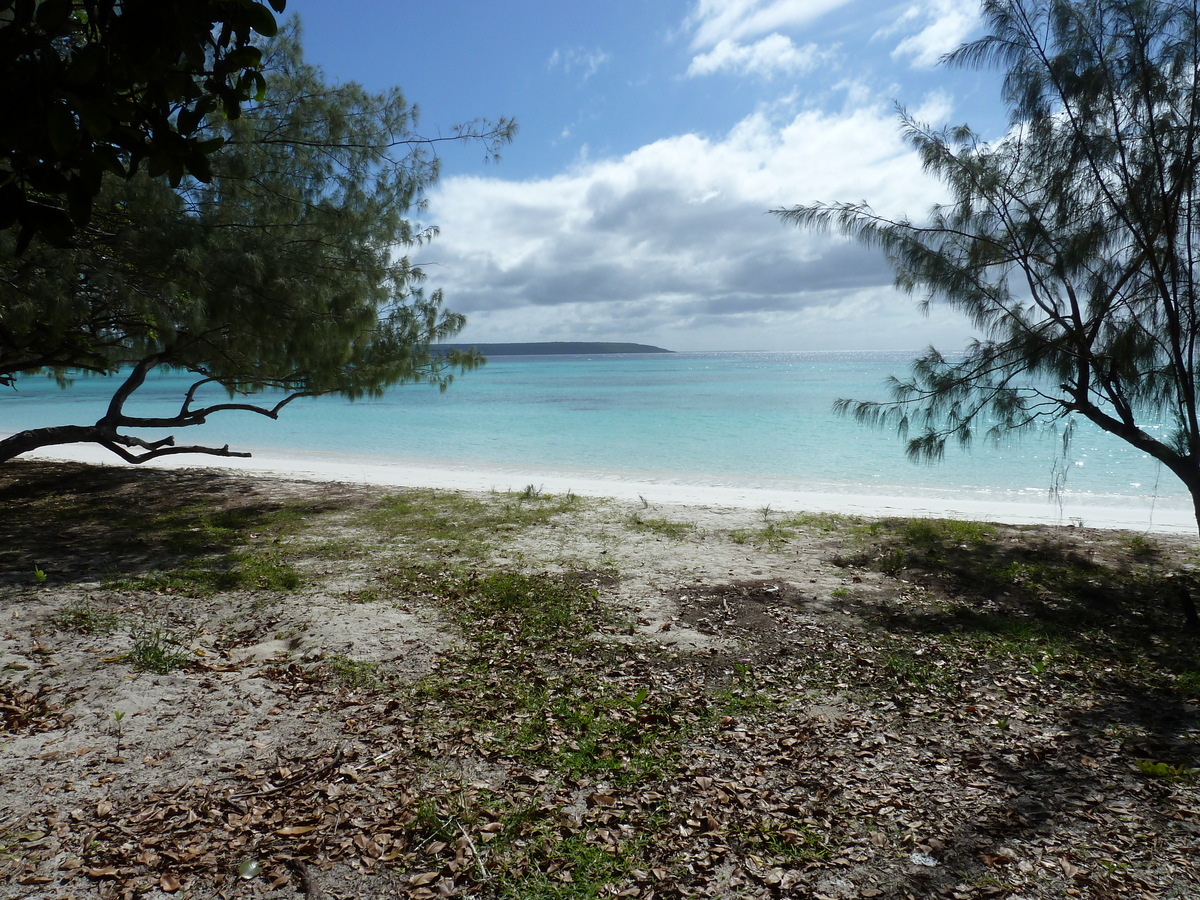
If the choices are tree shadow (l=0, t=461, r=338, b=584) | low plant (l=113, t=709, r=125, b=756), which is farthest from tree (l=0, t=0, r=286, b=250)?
tree shadow (l=0, t=461, r=338, b=584)

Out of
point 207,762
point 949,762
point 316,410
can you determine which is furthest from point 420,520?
point 316,410

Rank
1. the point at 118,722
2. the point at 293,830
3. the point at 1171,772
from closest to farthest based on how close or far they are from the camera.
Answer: the point at 293,830 < the point at 1171,772 < the point at 118,722

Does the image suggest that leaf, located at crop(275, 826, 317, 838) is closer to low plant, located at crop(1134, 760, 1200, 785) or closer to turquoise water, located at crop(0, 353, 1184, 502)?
low plant, located at crop(1134, 760, 1200, 785)

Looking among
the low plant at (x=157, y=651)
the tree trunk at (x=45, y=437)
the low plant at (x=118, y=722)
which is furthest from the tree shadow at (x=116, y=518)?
the low plant at (x=118, y=722)

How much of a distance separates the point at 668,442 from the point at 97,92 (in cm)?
2144

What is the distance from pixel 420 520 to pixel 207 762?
16.8 ft

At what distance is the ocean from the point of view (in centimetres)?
1432

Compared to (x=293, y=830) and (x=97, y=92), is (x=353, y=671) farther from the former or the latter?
(x=97, y=92)

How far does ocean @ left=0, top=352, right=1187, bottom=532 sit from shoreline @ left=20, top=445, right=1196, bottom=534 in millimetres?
196

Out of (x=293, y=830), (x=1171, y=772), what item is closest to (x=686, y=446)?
(x=1171, y=772)

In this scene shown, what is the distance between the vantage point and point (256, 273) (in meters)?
5.95

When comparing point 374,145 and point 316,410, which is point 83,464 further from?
point 316,410

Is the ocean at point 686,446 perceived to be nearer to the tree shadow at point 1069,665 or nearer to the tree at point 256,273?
the tree shadow at point 1069,665

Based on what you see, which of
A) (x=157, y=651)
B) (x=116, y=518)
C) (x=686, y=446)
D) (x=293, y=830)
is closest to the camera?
(x=293, y=830)
